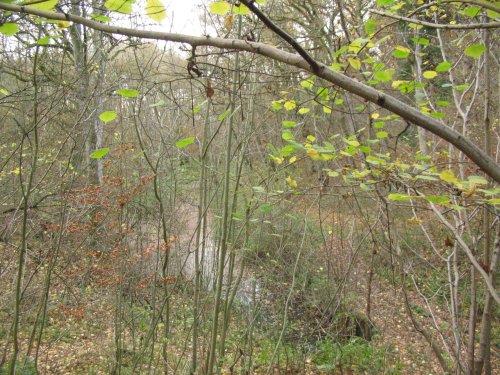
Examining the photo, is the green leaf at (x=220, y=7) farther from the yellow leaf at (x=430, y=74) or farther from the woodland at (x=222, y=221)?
the yellow leaf at (x=430, y=74)

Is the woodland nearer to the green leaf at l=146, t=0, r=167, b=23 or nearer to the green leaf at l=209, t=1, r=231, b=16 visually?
the green leaf at l=209, t=1, r=231, b=16

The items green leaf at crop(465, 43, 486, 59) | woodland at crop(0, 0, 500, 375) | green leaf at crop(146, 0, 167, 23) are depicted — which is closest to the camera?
green leaf at crop(146, 0, 167, 23)

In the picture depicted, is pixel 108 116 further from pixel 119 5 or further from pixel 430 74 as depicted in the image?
pixel 430 74

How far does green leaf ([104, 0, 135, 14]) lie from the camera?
1.07 meters

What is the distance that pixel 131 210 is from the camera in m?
5.71

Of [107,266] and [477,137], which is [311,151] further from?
[477,137]

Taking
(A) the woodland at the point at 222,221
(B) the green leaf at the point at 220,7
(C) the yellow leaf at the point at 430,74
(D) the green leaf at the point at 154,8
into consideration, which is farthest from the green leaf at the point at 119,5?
(C) the yellow leaf at the point at 430,74

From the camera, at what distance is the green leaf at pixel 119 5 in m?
1.07

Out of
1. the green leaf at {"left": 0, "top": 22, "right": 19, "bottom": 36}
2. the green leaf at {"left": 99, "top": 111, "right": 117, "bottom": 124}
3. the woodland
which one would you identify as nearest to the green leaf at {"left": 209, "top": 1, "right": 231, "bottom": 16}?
the green leaf at {"left": 99, "top": 111, "right": 117, "bottom": 124}

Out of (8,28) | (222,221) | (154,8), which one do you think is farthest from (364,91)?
(222,221)

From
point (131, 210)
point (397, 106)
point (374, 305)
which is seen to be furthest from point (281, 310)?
point (397, 106)

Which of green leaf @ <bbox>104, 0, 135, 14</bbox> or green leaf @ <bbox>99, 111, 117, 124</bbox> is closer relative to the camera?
green leaf @ <bbox>104, 0, 135, 14</bbox>

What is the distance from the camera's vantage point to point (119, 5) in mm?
1103

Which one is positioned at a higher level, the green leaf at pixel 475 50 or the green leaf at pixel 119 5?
the green leaf at pixel 119 5
